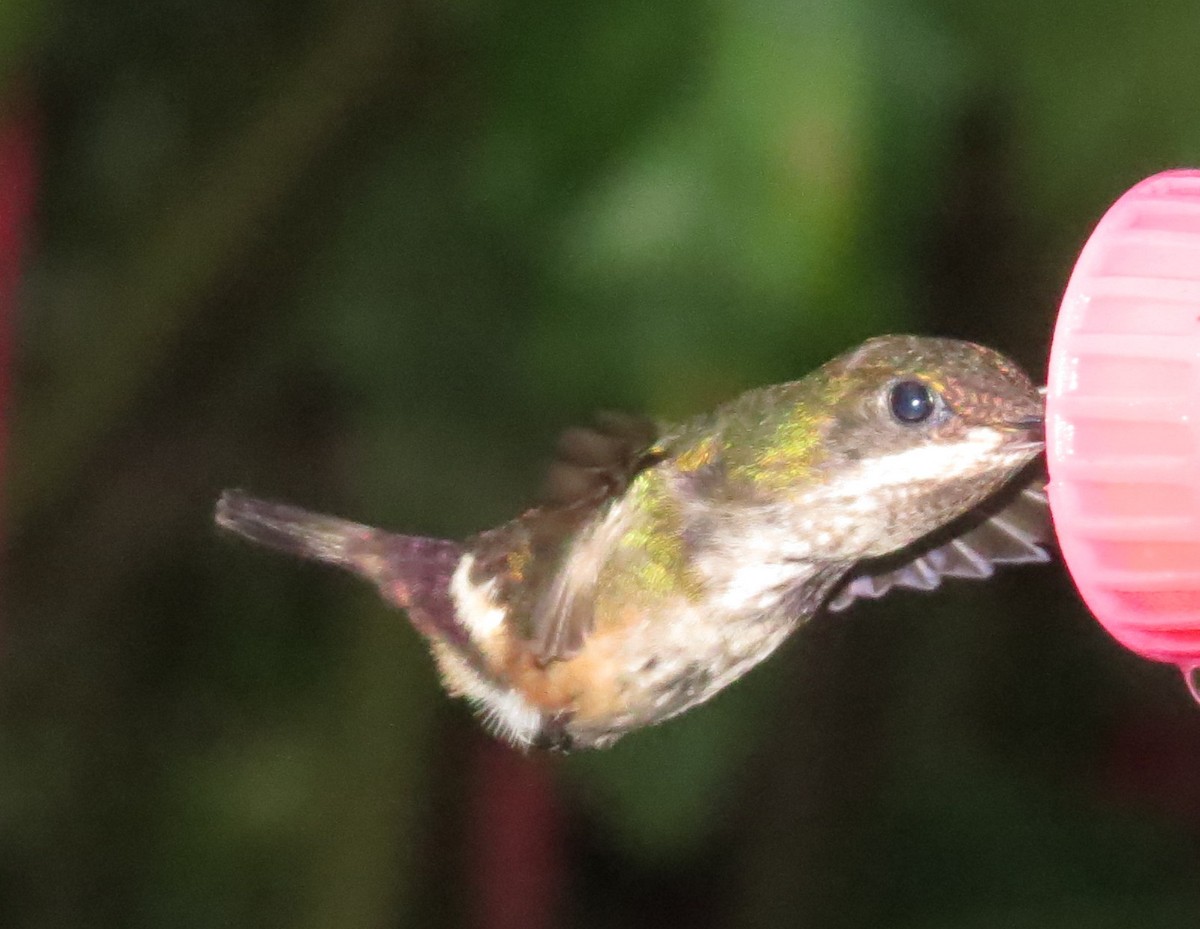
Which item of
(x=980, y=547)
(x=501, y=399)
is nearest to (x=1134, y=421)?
(x=980, y=547)

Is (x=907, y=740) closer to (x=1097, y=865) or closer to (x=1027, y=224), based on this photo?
(x=1097, y=865)

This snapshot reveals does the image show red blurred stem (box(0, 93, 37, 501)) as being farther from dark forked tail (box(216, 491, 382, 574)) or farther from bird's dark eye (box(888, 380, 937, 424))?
bird's dark eye (box(888, 380, 937, 424))

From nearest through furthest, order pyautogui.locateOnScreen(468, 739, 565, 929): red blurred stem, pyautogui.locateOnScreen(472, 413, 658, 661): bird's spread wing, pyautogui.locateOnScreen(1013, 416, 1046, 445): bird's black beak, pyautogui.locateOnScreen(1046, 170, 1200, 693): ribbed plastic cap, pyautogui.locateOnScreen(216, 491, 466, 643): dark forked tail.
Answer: pyautogui.locateOnScreen(1046, 170, 1200, 693): ribbed plastic cap
pyautogui.locateOnScreen(1013, 416, 1046, 445): bird's black beak
pyautogui.locateOnScreen(472, 413, 658, 661): bird's spread wing
pyautogui.locateOnScreen(216, 491, 466, 643): dark forked tail
pyautogui.locateOnScreen(468, 739, 565, 929): red blurred stem

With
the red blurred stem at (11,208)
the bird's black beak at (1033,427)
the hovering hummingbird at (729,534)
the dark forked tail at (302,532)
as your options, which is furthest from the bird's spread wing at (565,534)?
the red blurred stem at (11,208)

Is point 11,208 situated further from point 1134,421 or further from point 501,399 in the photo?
point 1134,421

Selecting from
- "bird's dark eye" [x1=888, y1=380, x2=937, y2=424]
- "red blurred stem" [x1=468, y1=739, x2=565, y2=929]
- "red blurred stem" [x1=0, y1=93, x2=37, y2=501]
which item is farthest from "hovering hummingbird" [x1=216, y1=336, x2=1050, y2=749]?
"red blurred stem" [x1=468, y1=739, x2=565, y2=929]

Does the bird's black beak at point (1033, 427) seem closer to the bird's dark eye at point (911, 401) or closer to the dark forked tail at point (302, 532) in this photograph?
the bird's dark eye at point (911, 401)
